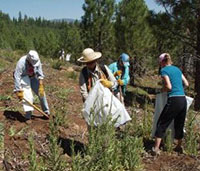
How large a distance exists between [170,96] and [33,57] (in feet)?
7.45

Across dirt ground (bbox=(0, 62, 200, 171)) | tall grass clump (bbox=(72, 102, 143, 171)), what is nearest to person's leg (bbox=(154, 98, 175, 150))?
dirt ground (bbox=(0, 62, 200, 171))

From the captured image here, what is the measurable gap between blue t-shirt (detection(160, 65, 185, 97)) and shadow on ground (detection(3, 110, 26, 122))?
2672 mm

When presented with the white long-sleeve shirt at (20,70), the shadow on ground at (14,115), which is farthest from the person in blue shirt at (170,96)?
the shadow on ground at (14,115)

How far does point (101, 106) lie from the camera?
398 centimetres

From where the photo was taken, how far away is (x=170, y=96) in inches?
180

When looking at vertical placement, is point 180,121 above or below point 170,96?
below

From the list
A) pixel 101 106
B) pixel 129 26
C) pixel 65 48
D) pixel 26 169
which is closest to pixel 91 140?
pixel 101 106

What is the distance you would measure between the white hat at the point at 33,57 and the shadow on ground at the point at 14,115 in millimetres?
1036

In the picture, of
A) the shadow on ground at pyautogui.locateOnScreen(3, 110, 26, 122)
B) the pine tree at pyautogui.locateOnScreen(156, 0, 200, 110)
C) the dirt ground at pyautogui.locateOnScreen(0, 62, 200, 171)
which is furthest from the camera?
the pine tree at pyautogui.locateOnScreen(156, 0, 200, 110)

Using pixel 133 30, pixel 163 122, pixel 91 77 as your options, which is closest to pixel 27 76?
pixel 91 77

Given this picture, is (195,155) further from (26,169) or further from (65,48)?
(65,48)

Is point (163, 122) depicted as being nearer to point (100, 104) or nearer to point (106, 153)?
point (100, 104)

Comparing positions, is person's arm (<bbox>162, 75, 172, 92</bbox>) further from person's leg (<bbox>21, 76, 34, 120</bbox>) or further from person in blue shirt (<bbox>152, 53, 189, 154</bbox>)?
person's leg (<bbox>21, 76, 34, 120</bbox>)

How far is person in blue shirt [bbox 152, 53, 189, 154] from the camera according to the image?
4504mm
